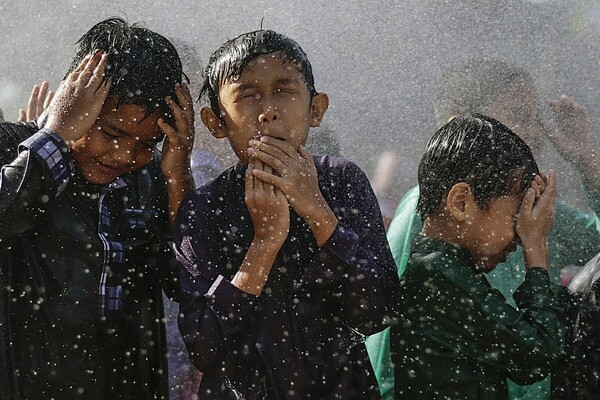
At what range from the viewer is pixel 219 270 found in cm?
227

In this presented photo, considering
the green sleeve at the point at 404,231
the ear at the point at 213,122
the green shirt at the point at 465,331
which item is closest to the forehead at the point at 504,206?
the green shirt at the point at 465,331

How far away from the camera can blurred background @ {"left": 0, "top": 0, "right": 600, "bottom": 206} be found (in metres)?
4.14

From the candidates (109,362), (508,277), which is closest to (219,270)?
(109,362)

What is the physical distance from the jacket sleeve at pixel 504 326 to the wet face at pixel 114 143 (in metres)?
0.82

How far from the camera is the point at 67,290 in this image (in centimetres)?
239

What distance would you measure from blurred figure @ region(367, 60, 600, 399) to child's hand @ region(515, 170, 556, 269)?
0.45 metres

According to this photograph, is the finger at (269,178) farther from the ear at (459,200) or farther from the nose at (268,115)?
the ear at (459,200)

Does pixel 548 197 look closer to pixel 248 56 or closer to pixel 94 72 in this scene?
pixel 248 56

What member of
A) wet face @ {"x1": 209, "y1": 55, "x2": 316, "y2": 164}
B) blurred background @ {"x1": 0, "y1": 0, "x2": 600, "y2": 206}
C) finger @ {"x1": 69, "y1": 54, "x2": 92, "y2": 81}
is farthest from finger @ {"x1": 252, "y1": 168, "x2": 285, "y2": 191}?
blurred background @ {"x1": 0, "y1": 0, "x2": 600, "y2": 206}

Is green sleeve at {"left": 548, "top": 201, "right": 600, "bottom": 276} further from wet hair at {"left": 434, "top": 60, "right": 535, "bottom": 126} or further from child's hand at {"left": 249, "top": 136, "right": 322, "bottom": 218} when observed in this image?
child's hand at {"left": 249, "top": 136, "right": 322, "bottom": 218}

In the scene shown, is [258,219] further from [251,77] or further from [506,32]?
[506,32]

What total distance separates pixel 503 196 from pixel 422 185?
23 cm

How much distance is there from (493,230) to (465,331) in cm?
27

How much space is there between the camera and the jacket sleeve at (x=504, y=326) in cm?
224
